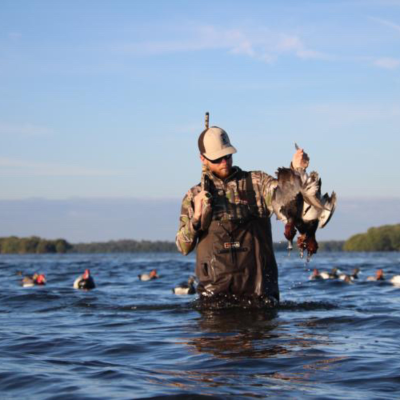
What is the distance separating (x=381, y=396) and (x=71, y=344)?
14.1 ft

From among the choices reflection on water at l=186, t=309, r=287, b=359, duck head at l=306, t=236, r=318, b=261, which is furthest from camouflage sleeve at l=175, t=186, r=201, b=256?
duck head at l=306, t=236, r=318, b=261

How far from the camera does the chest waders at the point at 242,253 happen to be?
32.8 feet

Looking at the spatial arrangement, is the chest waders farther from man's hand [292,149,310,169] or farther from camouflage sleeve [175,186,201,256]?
man's hand [292,149,310,169]

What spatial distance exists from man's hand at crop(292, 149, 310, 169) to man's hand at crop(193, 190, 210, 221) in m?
1.31

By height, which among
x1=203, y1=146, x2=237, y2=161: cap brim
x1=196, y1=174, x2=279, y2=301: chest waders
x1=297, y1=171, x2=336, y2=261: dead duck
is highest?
→ x1=203, y1=146, x2=237, y2=161: cap brim

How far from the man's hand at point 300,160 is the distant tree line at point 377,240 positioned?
92.8m

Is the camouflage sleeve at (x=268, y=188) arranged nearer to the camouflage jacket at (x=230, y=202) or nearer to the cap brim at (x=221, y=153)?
the camouflage jacket at (x=230, y=202)

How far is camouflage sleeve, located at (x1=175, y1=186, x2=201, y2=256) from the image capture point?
9891 mm

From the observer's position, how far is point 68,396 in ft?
20.3

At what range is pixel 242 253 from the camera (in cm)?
1005

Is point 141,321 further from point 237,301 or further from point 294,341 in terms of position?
point 294,341

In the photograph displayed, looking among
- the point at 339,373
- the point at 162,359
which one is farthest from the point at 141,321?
the point at 339,373

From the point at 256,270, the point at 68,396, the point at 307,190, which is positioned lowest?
the point at 68,396

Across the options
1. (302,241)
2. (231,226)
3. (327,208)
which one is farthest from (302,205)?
(231,226)
